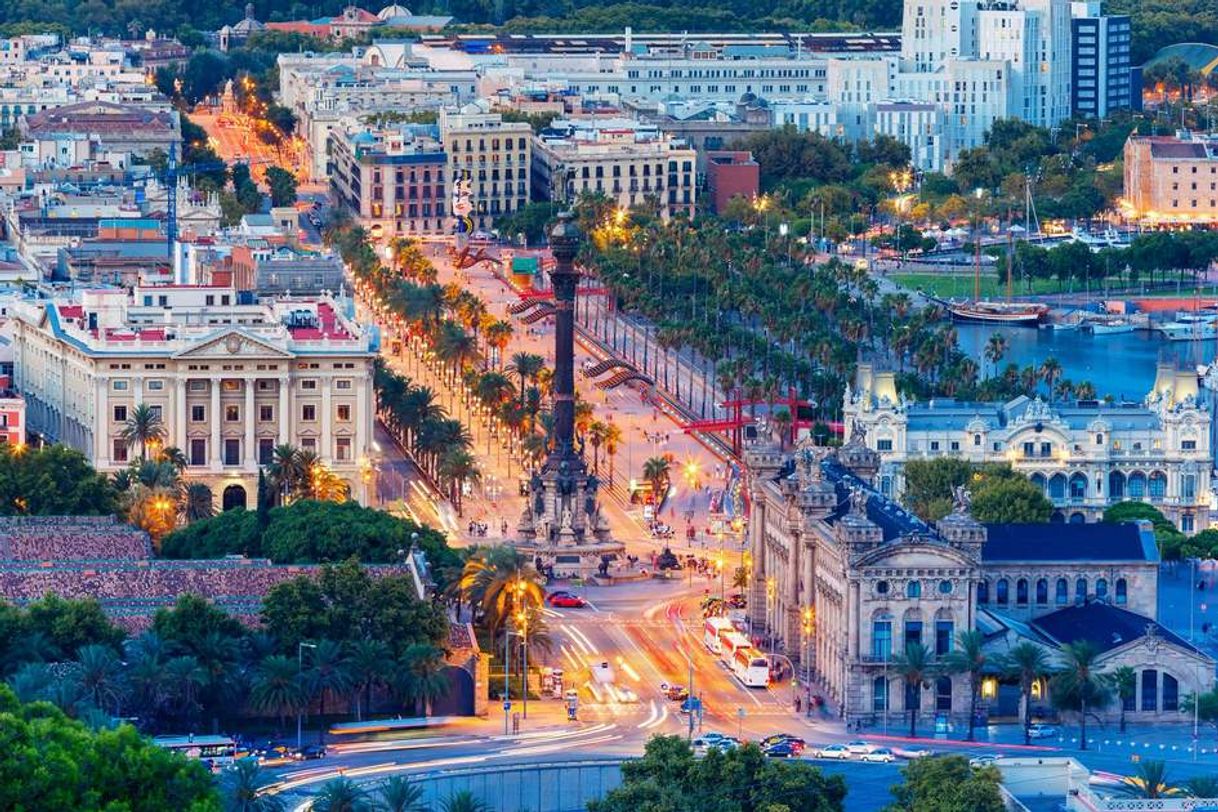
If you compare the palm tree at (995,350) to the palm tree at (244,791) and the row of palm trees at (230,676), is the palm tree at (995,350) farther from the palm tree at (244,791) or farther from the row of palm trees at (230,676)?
the palm tree at (244,791)

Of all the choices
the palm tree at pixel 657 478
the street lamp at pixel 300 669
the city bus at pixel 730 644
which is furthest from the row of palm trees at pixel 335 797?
the palm tree at pixel 657 478

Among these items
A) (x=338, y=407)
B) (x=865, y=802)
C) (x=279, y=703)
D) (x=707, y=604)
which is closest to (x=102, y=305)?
(x=338, y=407)

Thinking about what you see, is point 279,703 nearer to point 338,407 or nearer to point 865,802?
point 865,802

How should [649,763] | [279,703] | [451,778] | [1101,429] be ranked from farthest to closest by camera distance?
[1101,429], [279,703], [451,778], [649,763]

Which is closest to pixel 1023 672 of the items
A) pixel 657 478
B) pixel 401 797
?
pixel 401 797

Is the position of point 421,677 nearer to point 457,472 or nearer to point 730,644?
point 730,644

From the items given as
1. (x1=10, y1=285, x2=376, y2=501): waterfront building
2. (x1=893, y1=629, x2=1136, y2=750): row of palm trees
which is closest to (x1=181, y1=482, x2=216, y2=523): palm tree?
(x1=10, y1=285, x2=376, y2=501): waterfront building
